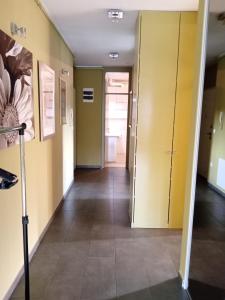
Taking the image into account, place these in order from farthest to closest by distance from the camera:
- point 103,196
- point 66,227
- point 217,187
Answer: point 103,196, point 66,227, point 217,187

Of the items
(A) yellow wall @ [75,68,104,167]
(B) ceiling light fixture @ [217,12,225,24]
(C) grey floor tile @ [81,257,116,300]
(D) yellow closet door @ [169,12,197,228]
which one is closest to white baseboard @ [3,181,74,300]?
(C) grey floor tile @ [81,257,116,300]

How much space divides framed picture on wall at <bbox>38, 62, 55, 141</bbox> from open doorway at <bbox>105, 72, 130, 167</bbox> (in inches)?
158

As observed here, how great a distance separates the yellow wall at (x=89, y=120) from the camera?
6375 mm

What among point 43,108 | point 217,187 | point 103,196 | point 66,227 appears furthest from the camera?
point 103,196

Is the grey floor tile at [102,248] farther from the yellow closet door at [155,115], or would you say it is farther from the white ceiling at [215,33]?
the white ceiling at [215,33]

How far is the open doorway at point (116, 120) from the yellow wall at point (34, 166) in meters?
3.31

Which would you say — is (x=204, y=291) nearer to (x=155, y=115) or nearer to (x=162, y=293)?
(x=162, y=293)

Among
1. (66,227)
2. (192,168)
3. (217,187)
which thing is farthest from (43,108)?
(217,187)

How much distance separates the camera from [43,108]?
9.02 ft

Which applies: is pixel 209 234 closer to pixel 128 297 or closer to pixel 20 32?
pixel 128 297

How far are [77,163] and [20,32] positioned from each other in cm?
480

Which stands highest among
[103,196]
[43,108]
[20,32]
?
[20,32]

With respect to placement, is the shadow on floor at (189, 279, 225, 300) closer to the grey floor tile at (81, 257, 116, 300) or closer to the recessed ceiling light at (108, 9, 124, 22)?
the grey floor tile at (81, 257, 116, 300)

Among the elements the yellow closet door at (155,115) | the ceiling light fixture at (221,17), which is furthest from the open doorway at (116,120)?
the ceiling light fixture at (221,17)
